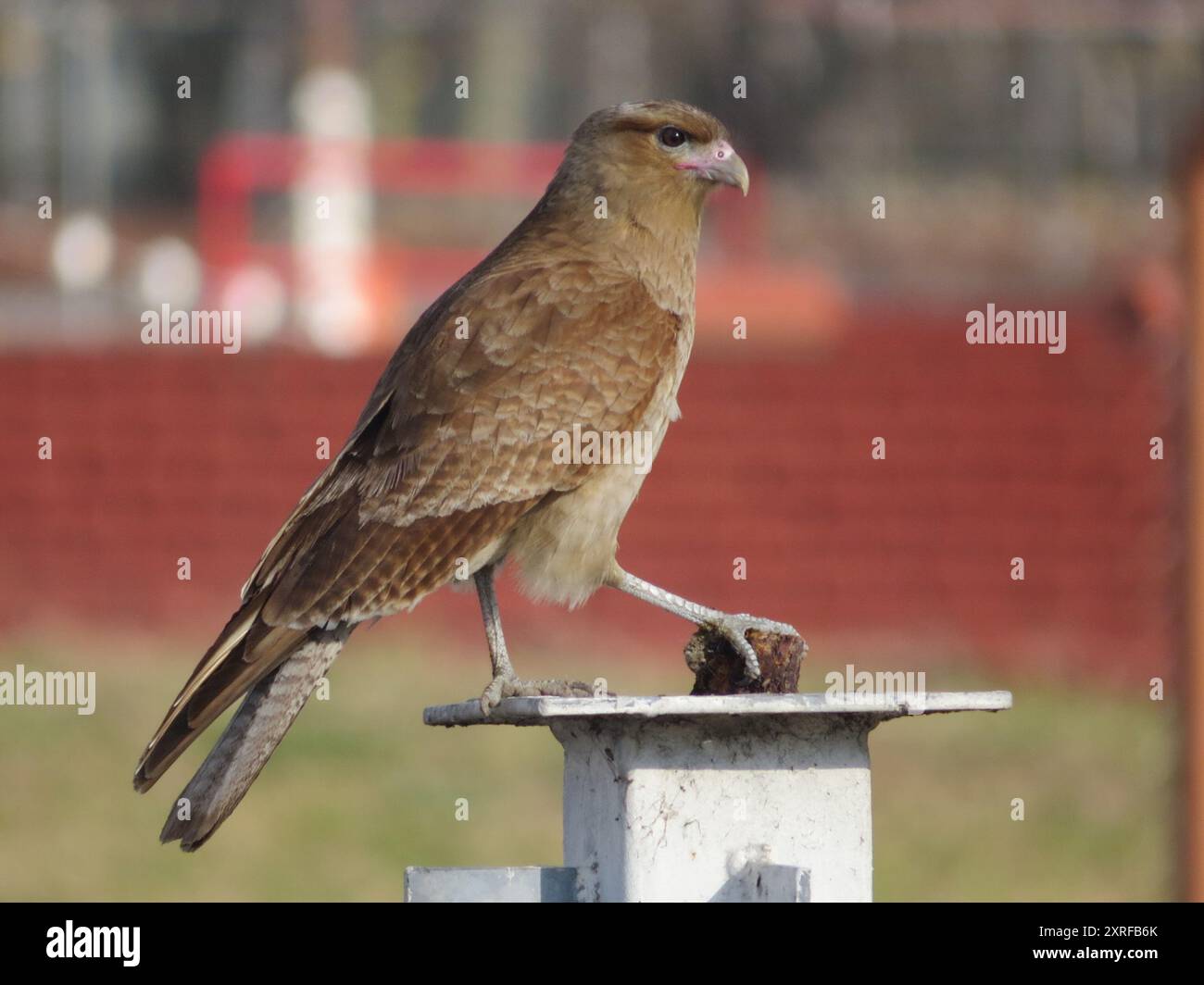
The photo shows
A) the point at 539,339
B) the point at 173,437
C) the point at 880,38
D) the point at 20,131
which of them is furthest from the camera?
the point at 880,38

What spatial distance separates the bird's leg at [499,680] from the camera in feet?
16.1

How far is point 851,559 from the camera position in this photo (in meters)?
15.0

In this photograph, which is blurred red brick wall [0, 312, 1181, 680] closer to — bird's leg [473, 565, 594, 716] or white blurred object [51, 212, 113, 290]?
white blurred object [51, 212, 113, 290]

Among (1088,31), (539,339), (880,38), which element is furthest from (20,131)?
(539,339)

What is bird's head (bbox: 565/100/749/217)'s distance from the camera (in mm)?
6242

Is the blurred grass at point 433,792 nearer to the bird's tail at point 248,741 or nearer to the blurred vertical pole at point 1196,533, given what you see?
the blurred vertical pole at point 1196,533

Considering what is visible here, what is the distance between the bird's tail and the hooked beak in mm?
1999

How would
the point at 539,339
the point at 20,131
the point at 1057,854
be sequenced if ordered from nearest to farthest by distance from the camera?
the point at 539,339, the point at 1057,854, the point at 20,131

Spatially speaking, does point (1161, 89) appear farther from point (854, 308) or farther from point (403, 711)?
point (403, 711)

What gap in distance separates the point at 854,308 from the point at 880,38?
809 cm
